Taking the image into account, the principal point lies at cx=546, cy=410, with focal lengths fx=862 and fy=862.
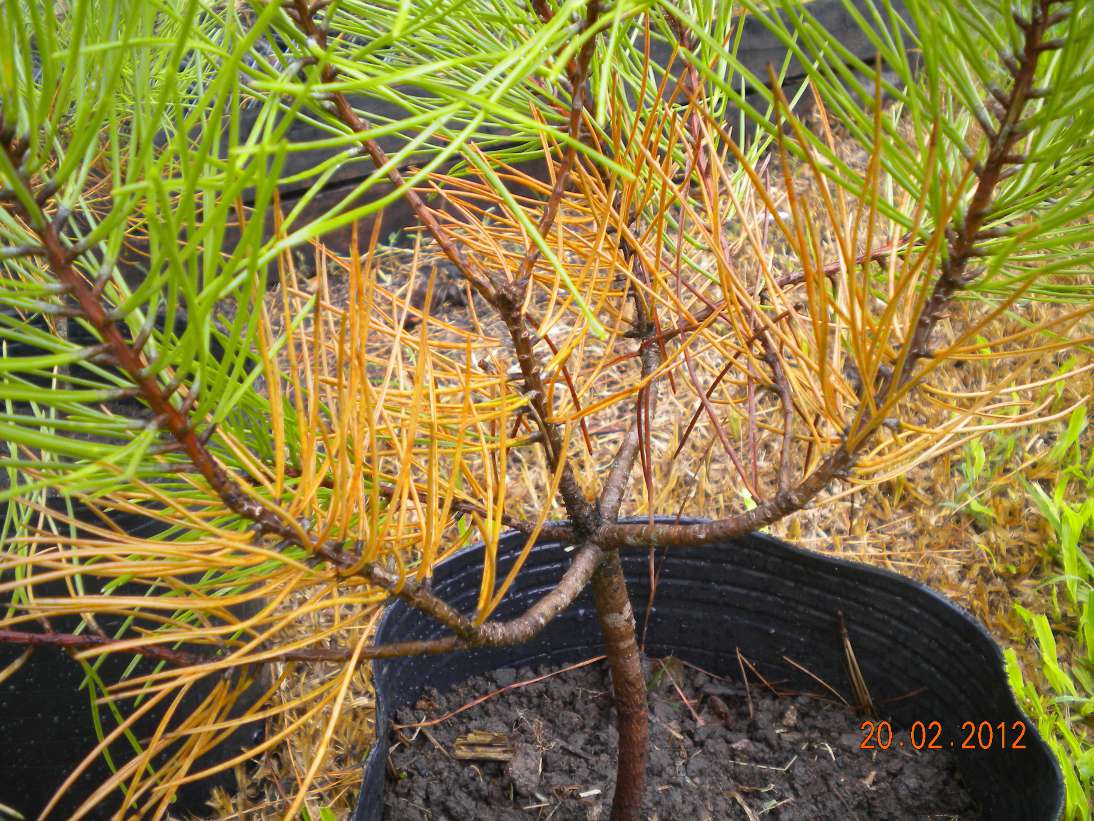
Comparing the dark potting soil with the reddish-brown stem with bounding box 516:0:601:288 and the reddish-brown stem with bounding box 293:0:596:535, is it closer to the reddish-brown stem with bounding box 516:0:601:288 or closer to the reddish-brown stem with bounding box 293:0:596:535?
the reddish-brown stem with bounding box 293:0:596:535

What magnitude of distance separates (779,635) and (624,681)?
0.25 meters

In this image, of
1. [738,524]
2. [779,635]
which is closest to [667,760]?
[779,635]

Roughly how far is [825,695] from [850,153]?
47.4 inches

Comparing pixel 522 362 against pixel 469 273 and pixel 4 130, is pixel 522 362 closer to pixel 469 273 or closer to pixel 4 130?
pixel 469 273

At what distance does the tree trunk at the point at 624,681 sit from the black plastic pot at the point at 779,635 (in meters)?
0.18

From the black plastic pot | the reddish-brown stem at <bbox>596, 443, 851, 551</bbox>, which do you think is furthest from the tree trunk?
the black plastic pot

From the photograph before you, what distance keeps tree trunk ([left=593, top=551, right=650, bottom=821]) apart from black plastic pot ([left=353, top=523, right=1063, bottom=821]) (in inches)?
7.1

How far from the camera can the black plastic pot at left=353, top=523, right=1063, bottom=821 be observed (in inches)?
26.5

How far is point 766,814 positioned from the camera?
28.5 inches

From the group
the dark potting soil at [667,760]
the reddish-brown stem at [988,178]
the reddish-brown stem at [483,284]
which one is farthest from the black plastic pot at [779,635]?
the reddish-brown stem at [988,178]

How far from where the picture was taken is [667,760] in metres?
0.78

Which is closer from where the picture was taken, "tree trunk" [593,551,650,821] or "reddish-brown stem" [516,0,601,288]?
"reddish-brown stem" [516,0,601,288]

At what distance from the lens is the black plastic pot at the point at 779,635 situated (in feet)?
2.21

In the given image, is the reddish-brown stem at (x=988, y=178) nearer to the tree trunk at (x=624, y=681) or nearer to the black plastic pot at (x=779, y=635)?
the tree trunk at (x=624, y=681)
